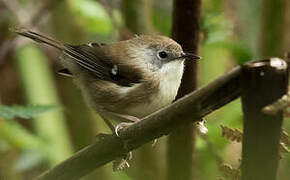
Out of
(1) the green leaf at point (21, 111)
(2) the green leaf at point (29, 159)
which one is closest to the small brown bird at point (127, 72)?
(1) the green leaf at point (21, 111)

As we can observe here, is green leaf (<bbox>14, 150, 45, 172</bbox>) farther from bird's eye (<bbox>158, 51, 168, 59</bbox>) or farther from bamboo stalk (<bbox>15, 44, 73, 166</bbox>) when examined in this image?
bird's eye (<bbox>158, 51, 168, 59</bbox>)

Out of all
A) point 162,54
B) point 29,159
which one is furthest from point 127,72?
point 29,159

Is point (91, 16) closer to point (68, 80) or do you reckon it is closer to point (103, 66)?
point (68, 80)

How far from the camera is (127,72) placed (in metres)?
2.95

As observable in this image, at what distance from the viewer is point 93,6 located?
3803mm

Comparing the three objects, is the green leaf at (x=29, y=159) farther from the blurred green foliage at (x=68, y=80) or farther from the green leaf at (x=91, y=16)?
the green leaf at (x=91, y=16)

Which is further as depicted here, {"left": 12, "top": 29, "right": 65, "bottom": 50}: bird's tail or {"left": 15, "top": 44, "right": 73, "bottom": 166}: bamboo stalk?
{"left": 15, "top": 44, "right": 73, "bottom": 166}: bamboo stalk

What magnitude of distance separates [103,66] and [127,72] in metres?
0.14

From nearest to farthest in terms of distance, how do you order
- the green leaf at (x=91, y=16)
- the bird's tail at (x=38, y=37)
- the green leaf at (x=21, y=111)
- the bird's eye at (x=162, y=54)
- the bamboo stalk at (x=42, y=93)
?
the green leaf at (x=21, y=111) < the bird's tail at (x=38, y=37) < the bird's eye at (x=162, y=54) < the green leaf at (x=91, y=16) < the bamboo stalk at (x=42, y=93)

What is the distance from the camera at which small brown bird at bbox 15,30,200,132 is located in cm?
279

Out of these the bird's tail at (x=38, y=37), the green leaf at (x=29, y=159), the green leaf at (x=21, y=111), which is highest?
the bird's tail at (x=38, y=37)

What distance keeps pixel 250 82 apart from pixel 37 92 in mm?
3774

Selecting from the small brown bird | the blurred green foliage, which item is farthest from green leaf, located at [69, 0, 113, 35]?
the small brown bird

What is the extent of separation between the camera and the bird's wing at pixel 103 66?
2.94 metres
